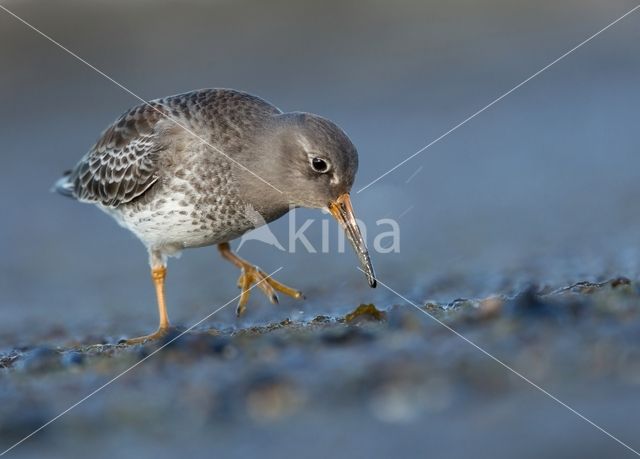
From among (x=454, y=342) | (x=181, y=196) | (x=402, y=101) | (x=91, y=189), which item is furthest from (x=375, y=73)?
(x=454, y=342)

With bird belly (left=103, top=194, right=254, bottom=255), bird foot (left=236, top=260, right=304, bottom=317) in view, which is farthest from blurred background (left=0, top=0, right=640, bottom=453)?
bird belly (left=103, top=194, right=254, bottom=255)

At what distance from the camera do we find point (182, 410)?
580cm

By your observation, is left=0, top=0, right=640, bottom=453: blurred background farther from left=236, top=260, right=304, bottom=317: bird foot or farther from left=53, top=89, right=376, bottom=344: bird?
left=53, top=89, right=376, bottom=344: bird

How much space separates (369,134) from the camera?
16484mm

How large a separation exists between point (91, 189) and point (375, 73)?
9850mm

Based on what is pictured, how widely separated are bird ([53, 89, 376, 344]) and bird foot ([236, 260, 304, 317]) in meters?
0.75

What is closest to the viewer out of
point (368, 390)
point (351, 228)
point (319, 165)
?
point (368, 390)

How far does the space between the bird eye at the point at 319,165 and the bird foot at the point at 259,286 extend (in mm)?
1752

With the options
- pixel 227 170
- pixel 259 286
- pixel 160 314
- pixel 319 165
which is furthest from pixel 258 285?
pixel 319 165

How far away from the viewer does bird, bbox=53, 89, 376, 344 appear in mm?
8125

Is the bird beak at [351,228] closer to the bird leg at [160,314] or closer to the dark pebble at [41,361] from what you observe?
the bird leg at [160,314]

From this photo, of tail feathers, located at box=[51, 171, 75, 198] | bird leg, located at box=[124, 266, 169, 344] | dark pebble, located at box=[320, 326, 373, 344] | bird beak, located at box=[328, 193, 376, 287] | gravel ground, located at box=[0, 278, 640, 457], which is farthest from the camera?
tail feathers, located at box=[51, 171, 75, 198]

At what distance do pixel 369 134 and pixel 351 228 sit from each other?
832 centimetres

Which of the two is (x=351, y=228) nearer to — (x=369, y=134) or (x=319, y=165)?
(x=319, y=165)
